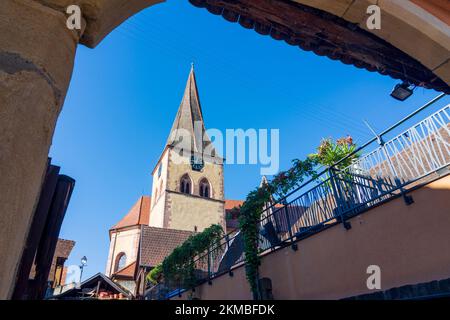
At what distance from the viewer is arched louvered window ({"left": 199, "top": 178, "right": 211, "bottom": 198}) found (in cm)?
3594

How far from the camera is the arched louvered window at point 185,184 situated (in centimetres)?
3497

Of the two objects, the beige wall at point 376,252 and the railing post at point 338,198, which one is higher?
the railing post at point 338,198

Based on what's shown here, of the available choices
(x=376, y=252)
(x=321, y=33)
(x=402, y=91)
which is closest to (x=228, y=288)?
(x=376, y=252)

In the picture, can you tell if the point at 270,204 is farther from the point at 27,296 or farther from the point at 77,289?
the point at 77,289

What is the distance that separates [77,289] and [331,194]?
1754cm

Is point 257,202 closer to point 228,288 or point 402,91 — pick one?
point 228,288

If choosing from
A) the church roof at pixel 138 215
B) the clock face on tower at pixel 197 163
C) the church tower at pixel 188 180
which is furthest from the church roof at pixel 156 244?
the church roof at pixel 138 215

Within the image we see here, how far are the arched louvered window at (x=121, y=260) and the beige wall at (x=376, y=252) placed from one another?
1160 inches

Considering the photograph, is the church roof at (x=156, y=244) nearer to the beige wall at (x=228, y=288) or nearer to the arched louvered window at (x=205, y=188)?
the beige wall at (x=228, y=288)

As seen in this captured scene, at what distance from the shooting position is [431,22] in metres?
2.61

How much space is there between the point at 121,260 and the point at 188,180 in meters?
11.1

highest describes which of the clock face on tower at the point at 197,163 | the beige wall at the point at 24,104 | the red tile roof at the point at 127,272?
the clock face on tower at the point at 197,163

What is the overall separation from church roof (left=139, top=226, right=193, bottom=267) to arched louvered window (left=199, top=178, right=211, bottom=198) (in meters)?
9.98
